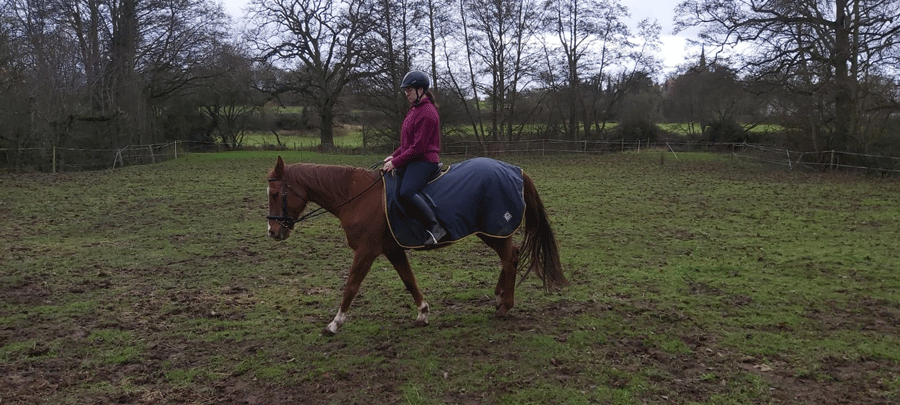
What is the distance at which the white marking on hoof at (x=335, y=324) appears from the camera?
18.5 ft

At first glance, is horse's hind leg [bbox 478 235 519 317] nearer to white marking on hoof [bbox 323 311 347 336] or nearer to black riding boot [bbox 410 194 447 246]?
black riding boot [bbox 410 194 447 246]

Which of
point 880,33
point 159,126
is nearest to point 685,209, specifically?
point 880,33

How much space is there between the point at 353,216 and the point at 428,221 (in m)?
0.72

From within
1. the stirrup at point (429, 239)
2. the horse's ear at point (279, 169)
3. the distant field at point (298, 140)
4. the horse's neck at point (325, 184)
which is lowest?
the stirrup at point (429, 239)

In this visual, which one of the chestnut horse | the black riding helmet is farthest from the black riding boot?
the black riding helmet

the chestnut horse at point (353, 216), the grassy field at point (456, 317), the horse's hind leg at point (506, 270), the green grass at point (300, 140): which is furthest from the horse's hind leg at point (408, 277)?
the green grass at point (300, 140)

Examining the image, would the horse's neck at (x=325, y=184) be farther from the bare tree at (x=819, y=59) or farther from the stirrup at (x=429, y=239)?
the bare tree at (x=819, y=59)

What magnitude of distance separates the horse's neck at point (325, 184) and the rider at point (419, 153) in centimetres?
48

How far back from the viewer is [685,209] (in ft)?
46.2

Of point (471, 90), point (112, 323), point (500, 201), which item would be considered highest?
point (471, 90)

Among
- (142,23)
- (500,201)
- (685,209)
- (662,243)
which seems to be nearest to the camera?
(500,201)

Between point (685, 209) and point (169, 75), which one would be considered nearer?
point (685, 209)

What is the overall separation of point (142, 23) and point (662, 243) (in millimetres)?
30386

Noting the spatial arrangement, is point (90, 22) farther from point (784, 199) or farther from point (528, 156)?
point (784, 199)
